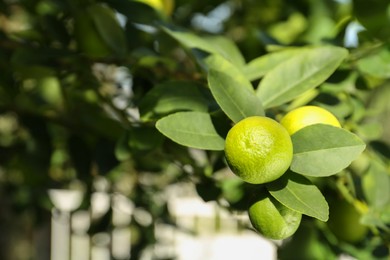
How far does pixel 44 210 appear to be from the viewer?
1.67 meters

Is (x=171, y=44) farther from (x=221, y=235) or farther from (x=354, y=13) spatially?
(x=221, y=235)

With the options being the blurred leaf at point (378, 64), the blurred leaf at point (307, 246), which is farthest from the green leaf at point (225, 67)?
the blurred leaf at point (307, 246)

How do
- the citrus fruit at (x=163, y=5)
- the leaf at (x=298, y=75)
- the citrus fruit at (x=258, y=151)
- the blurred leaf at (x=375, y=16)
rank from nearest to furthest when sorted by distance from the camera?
1. the citrus fruit at (x=258, y=151)
2. the leaf at (x=298, y=75)
3. the blurred leaf at (x=375, y=16)
4. the citrus fruit at (x=163, y=5)

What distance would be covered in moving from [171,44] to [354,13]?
1.04ft

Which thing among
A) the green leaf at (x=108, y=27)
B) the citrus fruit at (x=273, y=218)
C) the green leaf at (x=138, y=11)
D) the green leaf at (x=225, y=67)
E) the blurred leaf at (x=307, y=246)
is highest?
the green leaf at (x=225, y=67)

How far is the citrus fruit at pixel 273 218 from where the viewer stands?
1.71 ft

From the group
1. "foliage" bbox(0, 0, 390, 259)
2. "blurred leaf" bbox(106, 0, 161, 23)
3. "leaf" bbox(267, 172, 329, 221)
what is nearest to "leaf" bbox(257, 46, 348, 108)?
"foliage" bbox(0, 0, 390, 259)

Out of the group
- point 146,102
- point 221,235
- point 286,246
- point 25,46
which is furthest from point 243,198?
point 221,235

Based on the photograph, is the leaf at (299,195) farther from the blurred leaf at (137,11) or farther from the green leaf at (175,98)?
the blurred leaf at (137,11)

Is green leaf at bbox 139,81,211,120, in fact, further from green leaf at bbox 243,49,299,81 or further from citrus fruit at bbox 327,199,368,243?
citrus fruit at bbox 327,199,368,243

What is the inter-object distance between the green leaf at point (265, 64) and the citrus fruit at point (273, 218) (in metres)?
0.22

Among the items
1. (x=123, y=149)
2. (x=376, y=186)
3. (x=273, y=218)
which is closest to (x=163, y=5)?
(x=123, y=149)

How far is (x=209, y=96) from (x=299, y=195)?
0.60ft

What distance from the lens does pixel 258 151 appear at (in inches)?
19.2
